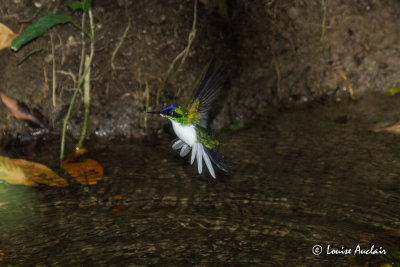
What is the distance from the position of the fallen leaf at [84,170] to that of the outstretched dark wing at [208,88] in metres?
1.04

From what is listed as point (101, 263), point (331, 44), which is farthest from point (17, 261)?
point (331, 44)

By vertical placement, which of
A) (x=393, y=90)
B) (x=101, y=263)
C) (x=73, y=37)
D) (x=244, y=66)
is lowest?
(x=101, y=263)

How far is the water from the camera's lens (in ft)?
7.75

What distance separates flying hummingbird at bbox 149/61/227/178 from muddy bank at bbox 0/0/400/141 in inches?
54.3

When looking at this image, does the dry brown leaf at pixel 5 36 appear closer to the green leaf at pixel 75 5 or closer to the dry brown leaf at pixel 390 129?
the green leaf at pixel 75 5

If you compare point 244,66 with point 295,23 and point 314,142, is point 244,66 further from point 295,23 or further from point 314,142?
point 314,142

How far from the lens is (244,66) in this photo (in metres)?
4.04

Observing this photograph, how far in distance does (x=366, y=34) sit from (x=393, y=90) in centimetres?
52

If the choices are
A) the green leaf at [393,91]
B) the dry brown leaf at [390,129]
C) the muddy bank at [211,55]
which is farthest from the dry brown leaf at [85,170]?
the green leaf at [393,91]

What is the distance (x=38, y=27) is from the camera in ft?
11.3

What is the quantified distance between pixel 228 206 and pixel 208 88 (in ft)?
2.59

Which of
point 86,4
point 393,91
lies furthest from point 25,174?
point 393,91

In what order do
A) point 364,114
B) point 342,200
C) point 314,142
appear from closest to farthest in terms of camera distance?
point 342,200 → point 314,142 → point 364,114

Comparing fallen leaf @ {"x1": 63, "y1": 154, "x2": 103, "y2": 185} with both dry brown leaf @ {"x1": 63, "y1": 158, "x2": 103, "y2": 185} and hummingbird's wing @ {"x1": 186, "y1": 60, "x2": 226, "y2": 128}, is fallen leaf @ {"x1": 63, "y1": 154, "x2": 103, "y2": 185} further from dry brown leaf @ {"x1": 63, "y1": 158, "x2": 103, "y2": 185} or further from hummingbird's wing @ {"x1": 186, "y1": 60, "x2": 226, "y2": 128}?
hummingbird's wing @ {"x1": 186, "y1": 60, "x2": 226, "y2": 128}
